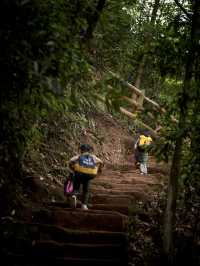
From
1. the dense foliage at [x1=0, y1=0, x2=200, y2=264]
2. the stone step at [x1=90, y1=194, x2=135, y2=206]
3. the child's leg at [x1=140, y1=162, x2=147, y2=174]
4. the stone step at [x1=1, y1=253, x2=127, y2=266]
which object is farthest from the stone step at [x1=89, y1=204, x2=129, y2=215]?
the child's leg at [x1=140, y1=162, x2=147, y2=174]

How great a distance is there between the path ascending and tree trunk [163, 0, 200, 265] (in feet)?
2.95

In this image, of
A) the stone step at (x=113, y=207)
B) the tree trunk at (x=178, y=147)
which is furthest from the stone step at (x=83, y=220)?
the stone step at (x=113, y=207)

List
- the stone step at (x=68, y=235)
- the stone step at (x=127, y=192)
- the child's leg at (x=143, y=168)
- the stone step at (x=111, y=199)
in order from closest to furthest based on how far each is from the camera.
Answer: the stone step at (x=68, y=235) → the stone step at (x=111, y=199) → the stone step at (x=127, y=192) → the child's leg at (x=143, y=168)

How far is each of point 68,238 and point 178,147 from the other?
2.69 m

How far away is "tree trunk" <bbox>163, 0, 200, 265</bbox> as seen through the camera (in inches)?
329

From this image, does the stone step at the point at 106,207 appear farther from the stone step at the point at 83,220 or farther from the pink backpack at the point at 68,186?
the stone step at the point at 83,220

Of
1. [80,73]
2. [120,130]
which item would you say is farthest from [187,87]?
[120,130]

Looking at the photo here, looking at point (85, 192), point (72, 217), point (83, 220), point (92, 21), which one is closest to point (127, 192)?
point (85, 192)

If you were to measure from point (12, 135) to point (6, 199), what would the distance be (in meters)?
1.93

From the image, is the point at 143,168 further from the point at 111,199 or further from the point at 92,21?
the point at 92,21

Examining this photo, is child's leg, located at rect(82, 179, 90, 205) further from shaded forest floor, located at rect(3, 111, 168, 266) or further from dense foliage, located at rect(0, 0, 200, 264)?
dense foliage, located at rect(0, 0, 200, 264)

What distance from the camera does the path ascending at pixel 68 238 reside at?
825 centimetres

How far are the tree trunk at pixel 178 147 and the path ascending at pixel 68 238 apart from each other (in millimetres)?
899

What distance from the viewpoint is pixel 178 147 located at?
8.77 m
